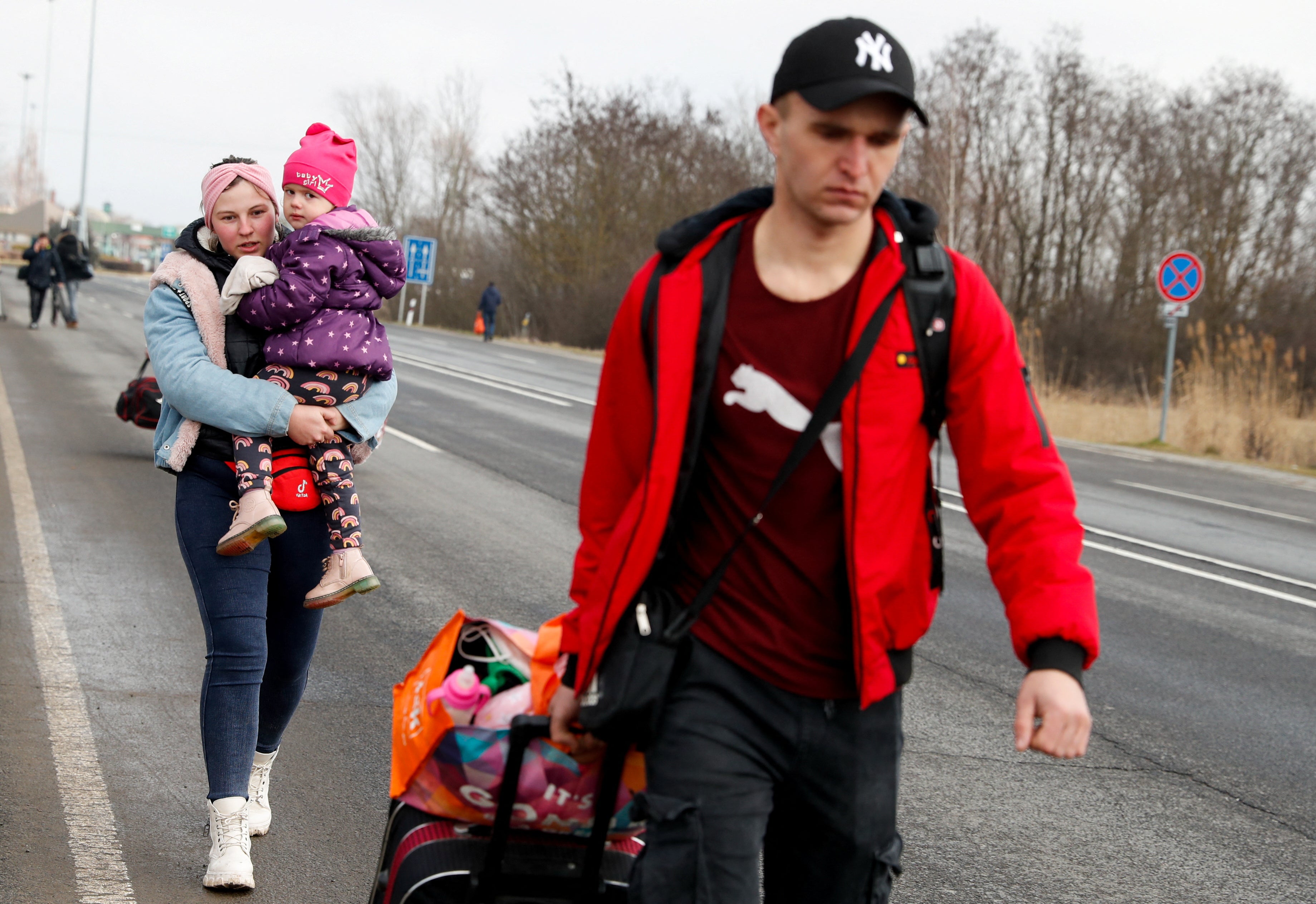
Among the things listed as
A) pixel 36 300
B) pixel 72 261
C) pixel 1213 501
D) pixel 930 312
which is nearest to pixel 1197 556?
pixel 1213 501

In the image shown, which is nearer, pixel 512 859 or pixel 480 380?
pixel 512 859

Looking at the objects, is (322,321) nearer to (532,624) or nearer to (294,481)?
(294,481)

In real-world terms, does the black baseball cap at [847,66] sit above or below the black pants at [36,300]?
above

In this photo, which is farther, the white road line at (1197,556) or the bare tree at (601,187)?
the bare tree at (601,187)

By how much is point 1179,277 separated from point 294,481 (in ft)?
61.0

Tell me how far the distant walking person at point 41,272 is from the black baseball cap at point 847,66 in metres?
25.1

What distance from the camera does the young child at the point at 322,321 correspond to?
337 cm

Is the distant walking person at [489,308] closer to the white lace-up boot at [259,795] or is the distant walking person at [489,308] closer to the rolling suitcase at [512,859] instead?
the white lace-up boot at [259,795]

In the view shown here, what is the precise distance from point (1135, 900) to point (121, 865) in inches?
114

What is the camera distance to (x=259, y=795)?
3.85 metres

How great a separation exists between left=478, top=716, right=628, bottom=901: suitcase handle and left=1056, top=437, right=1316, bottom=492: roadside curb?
1670 cm

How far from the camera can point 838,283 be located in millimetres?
2027

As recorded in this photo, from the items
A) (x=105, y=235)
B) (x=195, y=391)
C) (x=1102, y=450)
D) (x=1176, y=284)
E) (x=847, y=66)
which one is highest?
(x=1176, y=284)

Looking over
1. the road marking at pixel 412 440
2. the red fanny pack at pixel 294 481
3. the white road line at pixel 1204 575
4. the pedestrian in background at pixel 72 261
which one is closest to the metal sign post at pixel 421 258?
the pedestrian in background at pixel 72 261
